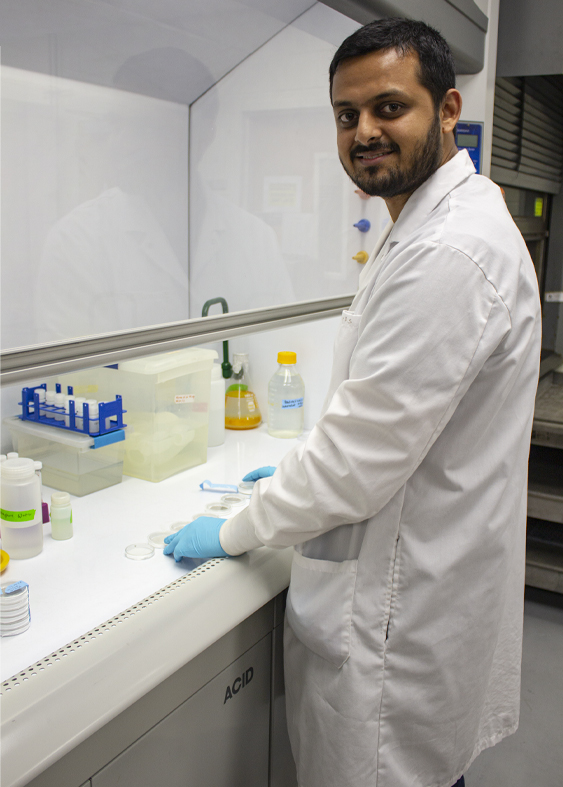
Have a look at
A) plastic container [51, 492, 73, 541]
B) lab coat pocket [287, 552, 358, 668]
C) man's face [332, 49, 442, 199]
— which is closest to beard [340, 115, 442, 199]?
man's face [332, 49, 442, 199]

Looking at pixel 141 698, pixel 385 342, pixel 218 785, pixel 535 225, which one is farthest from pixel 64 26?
pixel 535 225

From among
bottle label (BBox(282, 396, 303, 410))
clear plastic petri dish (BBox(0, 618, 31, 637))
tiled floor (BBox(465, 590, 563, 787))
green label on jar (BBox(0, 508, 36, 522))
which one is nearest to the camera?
clear plastic petri dish (BBox(0, 618, 31, 637))

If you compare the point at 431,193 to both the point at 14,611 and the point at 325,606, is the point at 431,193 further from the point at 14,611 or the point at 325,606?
the point at 14,611

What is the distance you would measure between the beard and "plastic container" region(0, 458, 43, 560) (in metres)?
0.82

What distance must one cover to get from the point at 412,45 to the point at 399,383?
0.58 meters

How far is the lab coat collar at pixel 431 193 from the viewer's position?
→ 1064 millimetres

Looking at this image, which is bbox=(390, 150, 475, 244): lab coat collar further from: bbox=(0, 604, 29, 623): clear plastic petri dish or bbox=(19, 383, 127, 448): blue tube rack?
bbox=(0, 604, 29, 623): clear plastic petri dish

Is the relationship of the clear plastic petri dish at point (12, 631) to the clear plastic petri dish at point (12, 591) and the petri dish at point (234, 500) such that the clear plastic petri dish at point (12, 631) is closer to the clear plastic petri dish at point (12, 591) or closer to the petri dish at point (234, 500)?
the clear plastic petri dish at point (12, 591)

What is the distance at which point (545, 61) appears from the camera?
213 centimetres

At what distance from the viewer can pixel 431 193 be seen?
3.52ft

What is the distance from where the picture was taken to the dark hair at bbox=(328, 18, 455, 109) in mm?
1039

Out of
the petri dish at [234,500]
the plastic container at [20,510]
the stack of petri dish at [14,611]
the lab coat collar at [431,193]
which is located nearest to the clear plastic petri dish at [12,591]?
the stack of petri dish at [14,611]

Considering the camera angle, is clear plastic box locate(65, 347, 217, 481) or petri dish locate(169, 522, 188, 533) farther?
clear plastic box locate(65, 347, 217, 481)

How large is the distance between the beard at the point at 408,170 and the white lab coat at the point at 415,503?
0.03 meters
